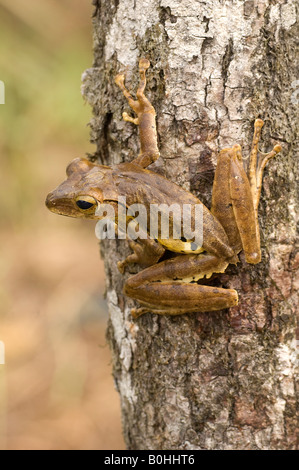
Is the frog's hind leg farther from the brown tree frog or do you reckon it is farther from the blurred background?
the blurred background

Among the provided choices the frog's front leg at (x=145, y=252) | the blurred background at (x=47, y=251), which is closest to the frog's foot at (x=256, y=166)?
the frog's front leg at (x=145, y=252)

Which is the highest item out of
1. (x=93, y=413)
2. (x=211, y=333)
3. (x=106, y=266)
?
(x=106, y=266)

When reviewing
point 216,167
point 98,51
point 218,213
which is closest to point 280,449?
point 218,213

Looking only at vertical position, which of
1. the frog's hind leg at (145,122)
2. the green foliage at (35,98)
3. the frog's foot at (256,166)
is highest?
the green foliage at (35,98)

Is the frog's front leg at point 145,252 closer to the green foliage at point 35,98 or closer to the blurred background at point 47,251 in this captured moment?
the blurred background at point 47,251

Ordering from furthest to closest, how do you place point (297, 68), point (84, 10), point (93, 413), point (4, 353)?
point (84, 10) → point (4, 353) → point (93, 413) → point (297, 68)

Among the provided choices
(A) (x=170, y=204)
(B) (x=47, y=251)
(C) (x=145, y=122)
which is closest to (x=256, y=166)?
(A) (x=170, y=204)

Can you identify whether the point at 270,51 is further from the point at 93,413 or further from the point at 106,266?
the point at 93,413
